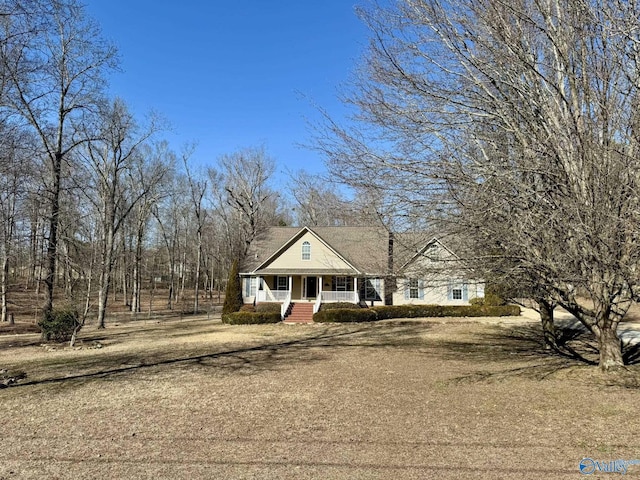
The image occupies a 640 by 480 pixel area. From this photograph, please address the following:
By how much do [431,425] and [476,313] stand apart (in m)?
18.0

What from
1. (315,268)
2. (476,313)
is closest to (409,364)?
(476,313)

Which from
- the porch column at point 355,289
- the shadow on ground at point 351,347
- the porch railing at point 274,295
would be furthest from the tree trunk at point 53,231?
the porch column at point 355,289

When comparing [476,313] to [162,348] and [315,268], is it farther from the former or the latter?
[162,348]

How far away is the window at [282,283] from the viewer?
2714 centimetres

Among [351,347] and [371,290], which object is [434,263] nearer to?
[351,347]

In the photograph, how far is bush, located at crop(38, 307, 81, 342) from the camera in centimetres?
1559

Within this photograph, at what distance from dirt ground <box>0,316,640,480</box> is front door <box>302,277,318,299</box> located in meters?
14.8

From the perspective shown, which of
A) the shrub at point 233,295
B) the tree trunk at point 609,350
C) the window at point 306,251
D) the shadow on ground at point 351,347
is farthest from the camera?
the window at point 306,251

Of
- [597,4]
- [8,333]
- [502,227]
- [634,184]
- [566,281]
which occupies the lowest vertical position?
[8,333]

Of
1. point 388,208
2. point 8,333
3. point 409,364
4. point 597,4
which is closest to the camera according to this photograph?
point 597,4

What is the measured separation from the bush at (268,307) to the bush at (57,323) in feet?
31.3

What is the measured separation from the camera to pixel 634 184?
19.7ft

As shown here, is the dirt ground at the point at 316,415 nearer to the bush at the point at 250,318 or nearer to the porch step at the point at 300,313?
the bush at the point at 250,318

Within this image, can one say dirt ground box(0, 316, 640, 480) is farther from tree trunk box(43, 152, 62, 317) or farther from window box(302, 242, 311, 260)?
window box(302, 242, 311, 260)
